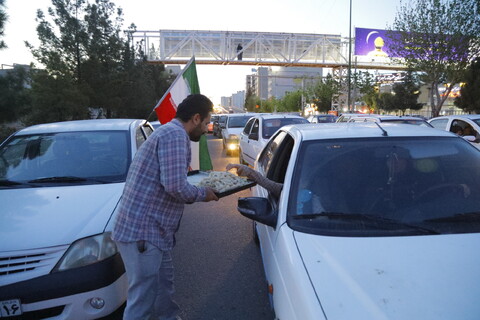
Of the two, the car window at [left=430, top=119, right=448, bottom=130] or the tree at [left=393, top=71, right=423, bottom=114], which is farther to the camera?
the tree at [left=393, top=71, right=423, bottom=114]

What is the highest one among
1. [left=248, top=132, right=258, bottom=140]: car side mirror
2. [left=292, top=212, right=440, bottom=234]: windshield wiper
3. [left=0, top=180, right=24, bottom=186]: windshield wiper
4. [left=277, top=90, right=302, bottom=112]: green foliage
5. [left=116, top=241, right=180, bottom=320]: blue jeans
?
[left=277, top=90, right=302, bottom=112]: green foliage

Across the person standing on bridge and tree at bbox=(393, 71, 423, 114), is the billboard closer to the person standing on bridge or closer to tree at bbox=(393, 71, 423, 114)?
tree at bbox=(393, 71, 423, 114)

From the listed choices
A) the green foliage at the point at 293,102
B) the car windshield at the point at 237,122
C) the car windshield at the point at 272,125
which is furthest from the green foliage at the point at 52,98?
the green foliage at the point at 293,102

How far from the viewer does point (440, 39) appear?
1903 centimetres

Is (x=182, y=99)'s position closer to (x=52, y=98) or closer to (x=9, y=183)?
(x=9, y=183)

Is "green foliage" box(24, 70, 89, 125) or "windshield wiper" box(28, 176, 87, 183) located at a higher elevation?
"green foliage" box(24, 70, 89, 125)

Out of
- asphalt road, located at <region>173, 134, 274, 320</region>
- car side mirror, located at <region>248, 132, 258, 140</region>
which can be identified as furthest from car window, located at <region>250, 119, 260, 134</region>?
asphalt road, located at <region>173, 134, 274, 320</region>

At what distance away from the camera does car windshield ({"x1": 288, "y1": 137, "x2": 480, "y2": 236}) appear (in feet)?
6.82

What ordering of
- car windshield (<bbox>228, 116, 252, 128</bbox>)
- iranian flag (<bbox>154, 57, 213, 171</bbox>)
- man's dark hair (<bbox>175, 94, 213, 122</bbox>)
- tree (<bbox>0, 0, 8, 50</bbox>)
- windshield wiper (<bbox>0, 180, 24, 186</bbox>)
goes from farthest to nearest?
car windshield (<bbox>228, 116, 252, 128</bbox>), tree (<bbox>0, 0, 8, 50</bbox>), iranian flag (<bbox>154, 57, 213, 171</bbox>), windshield wiper (<bbox>0, 180, 24, 186</bbox>), man's dark hair (<bbox>175, 94, 213, 122</bbox>)

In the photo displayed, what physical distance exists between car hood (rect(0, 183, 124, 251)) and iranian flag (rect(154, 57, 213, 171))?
2385 millimetres

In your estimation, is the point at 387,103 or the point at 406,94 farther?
the point at 387,103

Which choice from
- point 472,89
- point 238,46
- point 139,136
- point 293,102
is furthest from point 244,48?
point 139,136

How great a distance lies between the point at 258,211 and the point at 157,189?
697 mm

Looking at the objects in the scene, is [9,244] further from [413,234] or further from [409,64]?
[409,64]
